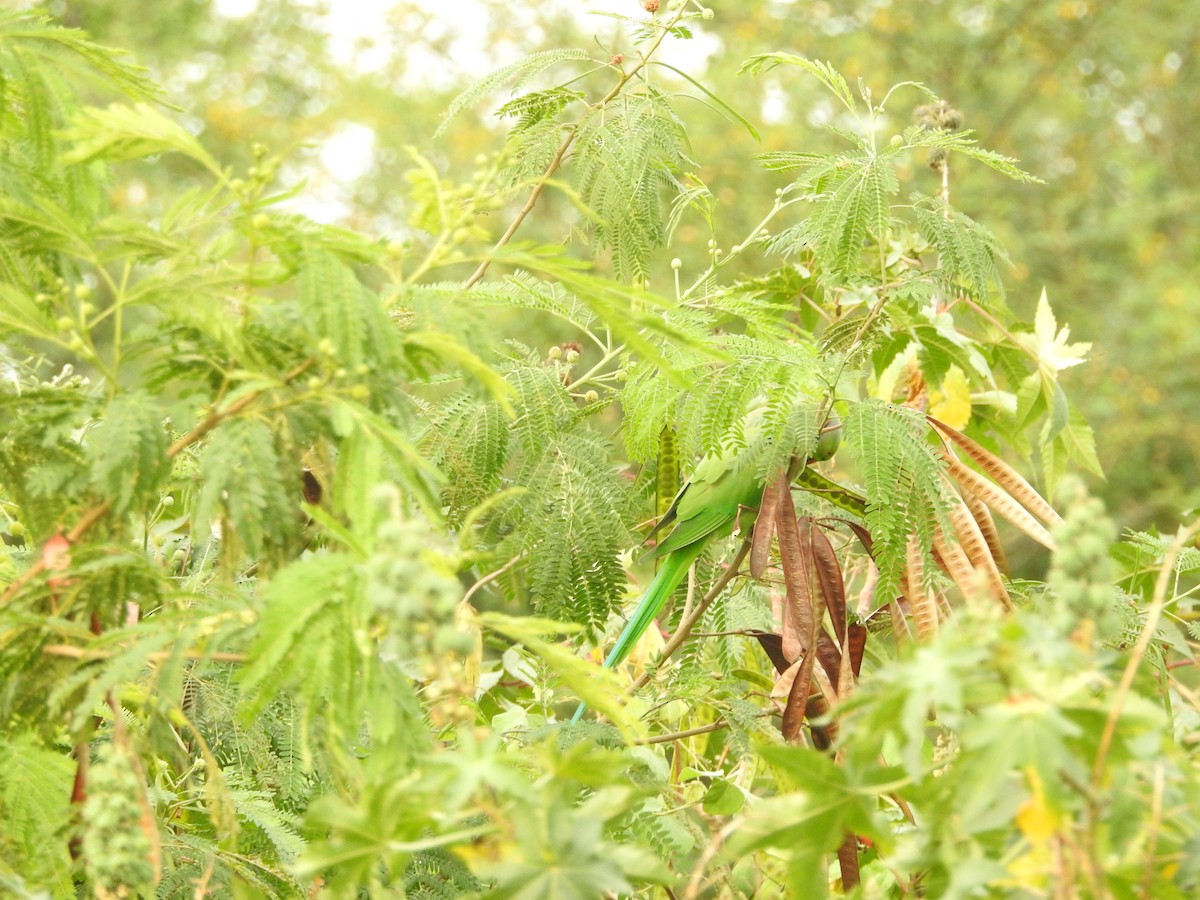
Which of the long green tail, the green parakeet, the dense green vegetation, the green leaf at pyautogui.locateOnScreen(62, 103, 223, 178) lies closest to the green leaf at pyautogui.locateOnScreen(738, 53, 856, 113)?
the dense green vegetation

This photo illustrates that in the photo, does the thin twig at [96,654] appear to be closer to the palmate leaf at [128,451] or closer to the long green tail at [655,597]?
the palmate leaf at [128,451]

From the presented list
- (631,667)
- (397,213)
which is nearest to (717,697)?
(631,667)

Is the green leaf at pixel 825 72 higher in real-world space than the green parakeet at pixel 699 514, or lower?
higher

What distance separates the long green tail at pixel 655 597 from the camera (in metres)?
1.74

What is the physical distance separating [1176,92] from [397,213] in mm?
6399

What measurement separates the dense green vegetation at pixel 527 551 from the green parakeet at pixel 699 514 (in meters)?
0.03

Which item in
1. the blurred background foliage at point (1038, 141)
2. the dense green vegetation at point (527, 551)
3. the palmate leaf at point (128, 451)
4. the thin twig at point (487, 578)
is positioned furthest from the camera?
the blurred background foliage at point (1038, 141)

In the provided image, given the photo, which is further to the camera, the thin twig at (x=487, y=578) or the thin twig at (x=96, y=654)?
the thin twig at (x=487, y=578)

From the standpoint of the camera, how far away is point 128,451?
38.2 inches

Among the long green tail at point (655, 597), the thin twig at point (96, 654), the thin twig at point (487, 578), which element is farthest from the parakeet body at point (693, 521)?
the thin twig at point (96, 654)

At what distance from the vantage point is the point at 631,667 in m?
2.26

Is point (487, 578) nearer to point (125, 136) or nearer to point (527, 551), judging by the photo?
point (527, 551)

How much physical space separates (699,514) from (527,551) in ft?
0.92

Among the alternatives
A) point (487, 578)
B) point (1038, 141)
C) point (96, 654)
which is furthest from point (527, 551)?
point (1038, 141)
